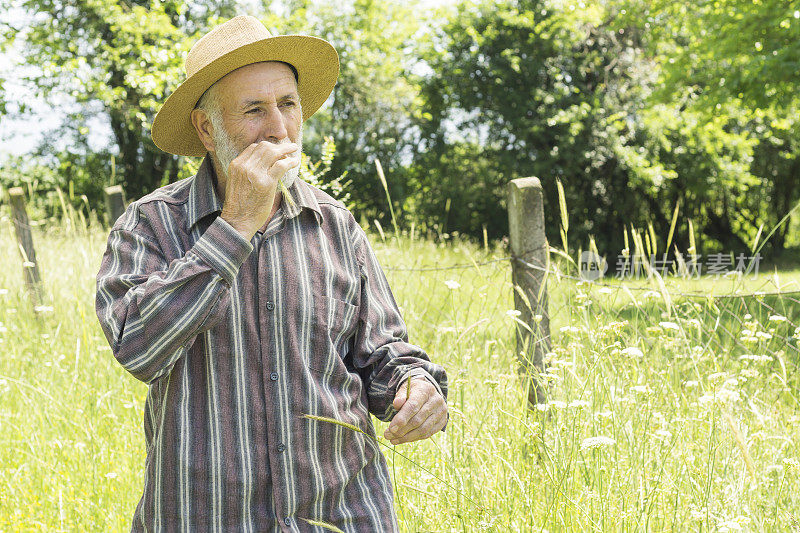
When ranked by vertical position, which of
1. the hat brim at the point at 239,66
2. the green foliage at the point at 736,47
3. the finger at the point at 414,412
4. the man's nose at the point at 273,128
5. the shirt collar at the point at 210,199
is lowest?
the finger at the point at 414,412

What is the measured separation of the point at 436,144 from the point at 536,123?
2.17 metres

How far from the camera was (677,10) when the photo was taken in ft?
44.0

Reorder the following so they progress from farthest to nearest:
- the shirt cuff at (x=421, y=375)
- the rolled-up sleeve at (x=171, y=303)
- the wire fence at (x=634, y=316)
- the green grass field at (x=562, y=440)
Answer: the wire fence at (x=634, y=316) < the green grass field at (x=562, y=440) < the shirt cuff at (x=421, y=375) < the rolled-up sleeve at (x=171, y=303)

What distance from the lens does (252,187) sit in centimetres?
156

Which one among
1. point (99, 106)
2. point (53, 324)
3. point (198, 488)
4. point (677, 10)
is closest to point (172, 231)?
point (198, 488)

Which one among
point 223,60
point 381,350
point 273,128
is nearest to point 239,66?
point 223,60

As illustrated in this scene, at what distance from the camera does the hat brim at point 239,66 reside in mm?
1805

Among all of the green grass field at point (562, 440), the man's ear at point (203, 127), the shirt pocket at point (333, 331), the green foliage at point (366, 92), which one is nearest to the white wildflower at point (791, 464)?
the green grass field at point (562, 440)

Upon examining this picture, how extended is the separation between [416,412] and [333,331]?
0.29 meters

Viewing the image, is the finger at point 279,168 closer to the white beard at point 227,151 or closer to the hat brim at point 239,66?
the white beard at point 227,151

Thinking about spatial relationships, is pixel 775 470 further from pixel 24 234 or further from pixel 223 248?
pixel 24 234

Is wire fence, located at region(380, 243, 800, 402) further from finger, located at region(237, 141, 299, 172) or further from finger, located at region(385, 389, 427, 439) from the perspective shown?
finger, located at region(237, 141, 299, 172)

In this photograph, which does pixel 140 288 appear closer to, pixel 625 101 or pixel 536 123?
pixel 536 123

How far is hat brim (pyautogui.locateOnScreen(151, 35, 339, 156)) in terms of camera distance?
1805mm
